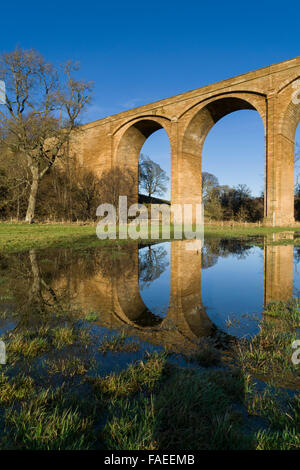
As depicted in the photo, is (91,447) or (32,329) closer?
(91,447)

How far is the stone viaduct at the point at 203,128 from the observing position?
62.6 ft

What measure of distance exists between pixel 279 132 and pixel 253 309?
20314 millimetres

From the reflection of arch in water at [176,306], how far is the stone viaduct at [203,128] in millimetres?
17435

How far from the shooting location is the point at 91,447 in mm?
1211

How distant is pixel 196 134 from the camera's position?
2541 cm

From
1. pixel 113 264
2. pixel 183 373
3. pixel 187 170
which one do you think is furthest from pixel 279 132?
pixel 183 373

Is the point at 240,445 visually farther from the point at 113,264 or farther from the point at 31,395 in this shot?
the point at 113,264

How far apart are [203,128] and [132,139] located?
8926 millimetres

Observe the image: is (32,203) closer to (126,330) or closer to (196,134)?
(196,134)

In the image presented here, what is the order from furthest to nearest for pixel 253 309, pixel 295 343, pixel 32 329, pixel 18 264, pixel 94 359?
1. pixel 18 264
2. pixel 253 309
3. pixel 32 329
4. pixel 295 343
5. pixel 94 359

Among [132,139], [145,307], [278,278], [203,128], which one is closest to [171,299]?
[145,307]

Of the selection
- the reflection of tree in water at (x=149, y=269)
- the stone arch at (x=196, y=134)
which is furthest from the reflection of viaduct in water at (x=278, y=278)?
the stone arch at (x=196, y=134)

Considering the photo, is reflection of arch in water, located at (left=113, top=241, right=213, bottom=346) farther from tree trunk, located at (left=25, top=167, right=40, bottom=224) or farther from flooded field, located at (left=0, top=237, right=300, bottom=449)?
tree trunk, located at (left=25, top=167, right=40, bottom=224)

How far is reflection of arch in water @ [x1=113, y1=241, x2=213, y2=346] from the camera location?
8.75ft
